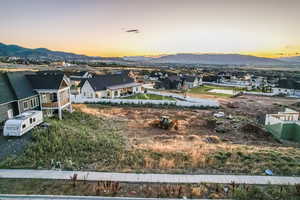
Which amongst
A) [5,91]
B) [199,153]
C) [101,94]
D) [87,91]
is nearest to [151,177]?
[199,153]

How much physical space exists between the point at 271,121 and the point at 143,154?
17356 millimetres

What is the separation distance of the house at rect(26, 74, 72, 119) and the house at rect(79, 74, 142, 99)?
51.2 ft

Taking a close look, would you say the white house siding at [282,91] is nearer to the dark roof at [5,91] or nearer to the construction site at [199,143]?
the construction site at [199,143]

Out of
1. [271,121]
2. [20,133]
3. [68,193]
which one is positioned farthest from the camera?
[271,121]

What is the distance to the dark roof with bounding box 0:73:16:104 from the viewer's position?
16483 mm

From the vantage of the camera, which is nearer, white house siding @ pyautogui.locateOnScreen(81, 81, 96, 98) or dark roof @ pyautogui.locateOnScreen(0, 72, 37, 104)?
dark roof @ pyautogui.locateOnScreen(0, 72, 37, 104)

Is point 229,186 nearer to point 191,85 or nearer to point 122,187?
point 122,187

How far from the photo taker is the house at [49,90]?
1998cm

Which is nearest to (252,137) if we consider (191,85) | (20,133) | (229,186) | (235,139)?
(235,139)

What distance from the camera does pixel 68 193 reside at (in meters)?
7.66

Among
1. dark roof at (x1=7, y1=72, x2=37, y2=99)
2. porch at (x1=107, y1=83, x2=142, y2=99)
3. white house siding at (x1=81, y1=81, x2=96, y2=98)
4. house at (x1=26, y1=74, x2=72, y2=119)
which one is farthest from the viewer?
porch at (x1=107, y1=83, x2=142, y2=99)

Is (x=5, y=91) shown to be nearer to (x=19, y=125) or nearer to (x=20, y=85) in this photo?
(x=20, y=85)

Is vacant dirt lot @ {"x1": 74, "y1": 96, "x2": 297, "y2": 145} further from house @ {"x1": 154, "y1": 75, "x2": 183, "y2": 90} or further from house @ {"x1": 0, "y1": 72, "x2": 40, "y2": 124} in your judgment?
house @ {"x1": 154, "y1": 75, "x2": 183, "y2": 90}

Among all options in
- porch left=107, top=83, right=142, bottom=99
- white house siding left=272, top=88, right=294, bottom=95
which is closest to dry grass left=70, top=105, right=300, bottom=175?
→ porch left=107, top=83, right=142, bottom=99
